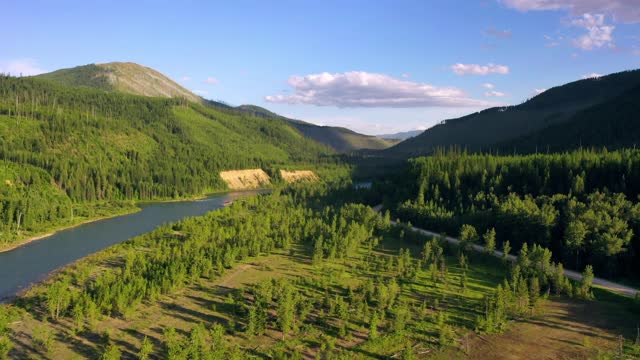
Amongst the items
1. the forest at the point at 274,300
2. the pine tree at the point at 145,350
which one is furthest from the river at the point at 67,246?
the pine tree at the point at 145,350

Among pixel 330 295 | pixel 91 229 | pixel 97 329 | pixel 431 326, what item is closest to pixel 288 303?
pixel 330 295

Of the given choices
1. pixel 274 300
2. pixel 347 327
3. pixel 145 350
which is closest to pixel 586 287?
pixel 347 327

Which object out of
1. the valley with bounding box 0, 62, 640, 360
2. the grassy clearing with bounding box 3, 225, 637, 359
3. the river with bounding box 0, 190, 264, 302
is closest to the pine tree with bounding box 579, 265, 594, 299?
the valley with bounding box 0, 62, 640, 360

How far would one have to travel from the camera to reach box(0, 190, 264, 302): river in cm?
8738

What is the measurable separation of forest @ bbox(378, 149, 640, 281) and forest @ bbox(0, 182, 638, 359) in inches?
464

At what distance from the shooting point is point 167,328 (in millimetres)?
62406

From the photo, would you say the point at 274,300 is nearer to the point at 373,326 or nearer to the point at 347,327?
the point at 347,327

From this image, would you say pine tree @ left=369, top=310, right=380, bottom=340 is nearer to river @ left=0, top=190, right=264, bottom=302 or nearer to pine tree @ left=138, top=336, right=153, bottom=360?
pine tree @ left=138, top=336, right=153, bottom=360

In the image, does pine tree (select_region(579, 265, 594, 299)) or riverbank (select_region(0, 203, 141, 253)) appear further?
riverbank (select_region(0, 203, 141, 253))

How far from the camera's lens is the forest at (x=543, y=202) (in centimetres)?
8875

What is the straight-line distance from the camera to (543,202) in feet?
374

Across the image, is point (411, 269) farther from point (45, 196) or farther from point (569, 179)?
point (45, 196)

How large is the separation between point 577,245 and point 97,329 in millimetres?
80441

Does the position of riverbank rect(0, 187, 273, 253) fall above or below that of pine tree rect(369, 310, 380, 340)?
above
